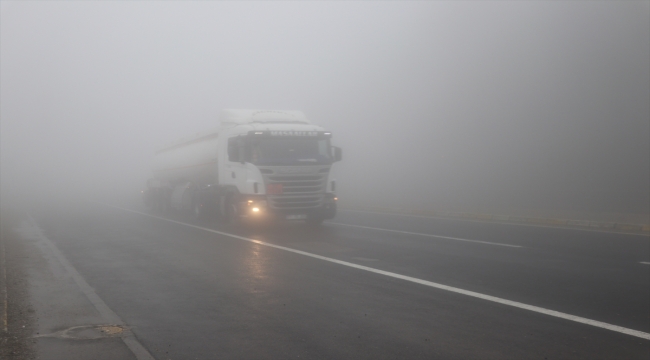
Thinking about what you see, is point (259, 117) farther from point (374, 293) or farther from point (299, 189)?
point (374, 293)

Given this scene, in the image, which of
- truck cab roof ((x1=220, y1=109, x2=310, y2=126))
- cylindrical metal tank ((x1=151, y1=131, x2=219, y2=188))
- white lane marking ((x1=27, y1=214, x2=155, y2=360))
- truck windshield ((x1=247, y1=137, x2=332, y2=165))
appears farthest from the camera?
cylindrical metal tank ((x1=151, y1=131, x2=219, y2=188))

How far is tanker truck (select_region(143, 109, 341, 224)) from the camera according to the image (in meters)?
18.2

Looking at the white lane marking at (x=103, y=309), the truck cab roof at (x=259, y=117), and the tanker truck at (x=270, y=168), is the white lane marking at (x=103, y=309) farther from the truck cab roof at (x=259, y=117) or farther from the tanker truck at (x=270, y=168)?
the truck cab roof at (x=259, y=117)

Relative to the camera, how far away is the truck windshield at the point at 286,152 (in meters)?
18.3

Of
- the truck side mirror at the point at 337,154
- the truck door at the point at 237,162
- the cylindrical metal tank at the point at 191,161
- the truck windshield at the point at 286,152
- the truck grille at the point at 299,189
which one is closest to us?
the truck grille at the point at 299,189

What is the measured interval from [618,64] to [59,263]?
2992cm

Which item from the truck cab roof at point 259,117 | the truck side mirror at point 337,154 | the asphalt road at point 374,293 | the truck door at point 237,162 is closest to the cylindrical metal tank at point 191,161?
the truck cab roof at point 259,117

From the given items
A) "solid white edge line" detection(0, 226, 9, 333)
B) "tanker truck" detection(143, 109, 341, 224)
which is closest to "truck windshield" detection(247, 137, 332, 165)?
"tanker truck" detection(143, 109, 341, 224)

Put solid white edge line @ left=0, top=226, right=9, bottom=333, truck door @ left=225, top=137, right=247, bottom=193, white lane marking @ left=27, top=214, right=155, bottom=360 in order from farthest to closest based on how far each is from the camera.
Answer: truck door @ left=225, top=137, right=247, bottom=193 < solid white edge line @ left=0, top=226, right=9, bottom=333 < white lane marking @ left=27, top=214, right=155, bottom=360

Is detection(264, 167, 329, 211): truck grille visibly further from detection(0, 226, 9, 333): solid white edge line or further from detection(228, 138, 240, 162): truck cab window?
detection(0, 226, 9, 333): solid white edge line

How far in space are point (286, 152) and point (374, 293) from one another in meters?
10.0

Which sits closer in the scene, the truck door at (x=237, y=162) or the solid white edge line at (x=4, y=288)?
the solid white edge line at (x=4, y=288)

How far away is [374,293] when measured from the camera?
894 cm

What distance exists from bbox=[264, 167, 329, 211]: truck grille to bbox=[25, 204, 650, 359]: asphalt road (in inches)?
→ 58.9
